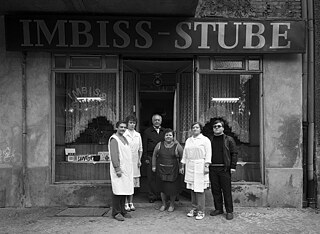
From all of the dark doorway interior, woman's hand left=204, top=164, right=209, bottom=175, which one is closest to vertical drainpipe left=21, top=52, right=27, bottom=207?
the dark doorway interior

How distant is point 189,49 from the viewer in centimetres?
750

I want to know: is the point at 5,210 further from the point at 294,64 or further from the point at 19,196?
the point at 294,64

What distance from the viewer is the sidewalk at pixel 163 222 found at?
19.5ft

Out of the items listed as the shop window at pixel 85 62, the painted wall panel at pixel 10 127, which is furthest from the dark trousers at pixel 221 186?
the painted wall panel at pixel 10 127

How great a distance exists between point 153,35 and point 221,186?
131 inches

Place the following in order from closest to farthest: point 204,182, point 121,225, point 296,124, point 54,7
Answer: point 121,225 → point 204,182 → point 54,7 → point 296,124

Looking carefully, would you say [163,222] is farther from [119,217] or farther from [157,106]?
[157,106]

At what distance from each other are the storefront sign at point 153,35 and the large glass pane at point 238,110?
2.60ft

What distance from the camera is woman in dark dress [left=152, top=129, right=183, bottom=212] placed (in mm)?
6914

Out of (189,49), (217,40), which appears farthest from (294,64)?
(189,49)

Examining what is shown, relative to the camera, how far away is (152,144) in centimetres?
795

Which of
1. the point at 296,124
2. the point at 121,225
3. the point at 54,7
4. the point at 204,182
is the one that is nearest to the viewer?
the point at 121,225

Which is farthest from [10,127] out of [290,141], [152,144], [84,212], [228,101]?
[290,141]

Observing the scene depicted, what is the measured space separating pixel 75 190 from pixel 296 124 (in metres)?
4.86
